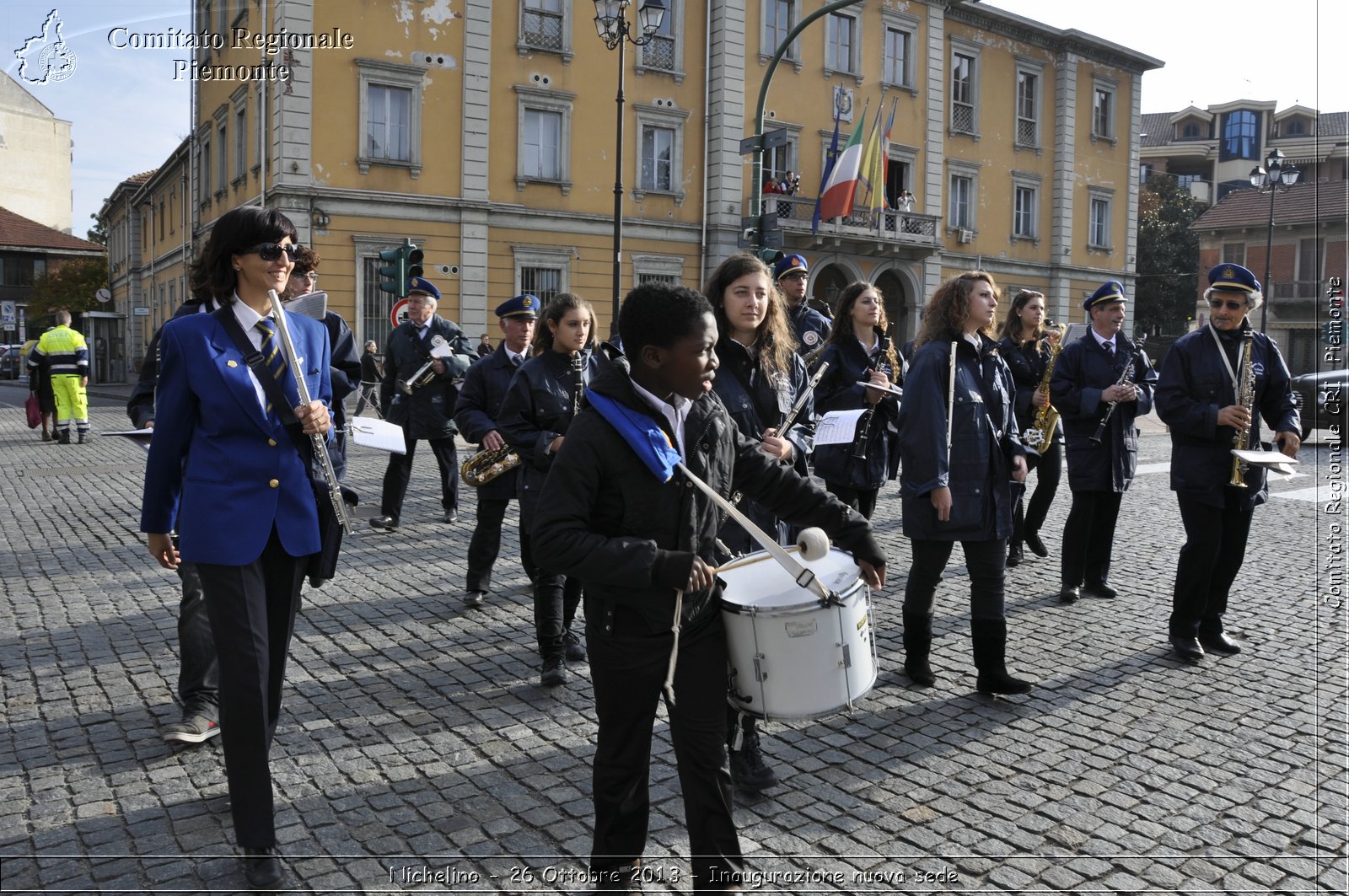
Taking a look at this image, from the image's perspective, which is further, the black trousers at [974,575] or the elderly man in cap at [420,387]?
the elderly man in cap at [420,387]

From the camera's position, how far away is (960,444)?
5.11m

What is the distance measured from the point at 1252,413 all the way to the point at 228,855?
5.50m

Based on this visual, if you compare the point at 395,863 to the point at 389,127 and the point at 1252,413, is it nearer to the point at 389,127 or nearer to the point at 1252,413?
the point at 1252,413

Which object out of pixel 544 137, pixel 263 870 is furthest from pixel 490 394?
pixel 544 137

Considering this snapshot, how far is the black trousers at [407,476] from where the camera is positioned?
9.36m

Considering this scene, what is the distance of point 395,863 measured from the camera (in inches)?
133

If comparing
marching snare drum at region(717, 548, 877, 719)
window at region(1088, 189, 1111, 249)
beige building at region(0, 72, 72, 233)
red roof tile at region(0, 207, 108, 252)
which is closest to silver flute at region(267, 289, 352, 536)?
marching snare drum at region(717, 548, 877, 719)

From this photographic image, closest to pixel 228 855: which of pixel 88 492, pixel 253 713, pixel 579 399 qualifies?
pixel 253 713

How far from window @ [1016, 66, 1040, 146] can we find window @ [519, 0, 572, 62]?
704 inches

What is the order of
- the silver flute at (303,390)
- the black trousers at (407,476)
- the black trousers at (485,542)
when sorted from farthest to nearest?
the black trousers at (407,476) → the black trousers at (485,542) → the silver flute at (303,390)

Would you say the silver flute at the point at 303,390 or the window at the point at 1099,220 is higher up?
the window at the point at 1099,220

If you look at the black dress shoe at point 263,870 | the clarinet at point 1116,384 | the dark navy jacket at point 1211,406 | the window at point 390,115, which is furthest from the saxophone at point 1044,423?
the window at point 390,115

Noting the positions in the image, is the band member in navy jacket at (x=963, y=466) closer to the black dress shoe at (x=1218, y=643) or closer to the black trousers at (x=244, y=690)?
the black dress shoe at (x=1218, y=643)

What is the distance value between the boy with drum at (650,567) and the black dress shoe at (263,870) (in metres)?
1.00
